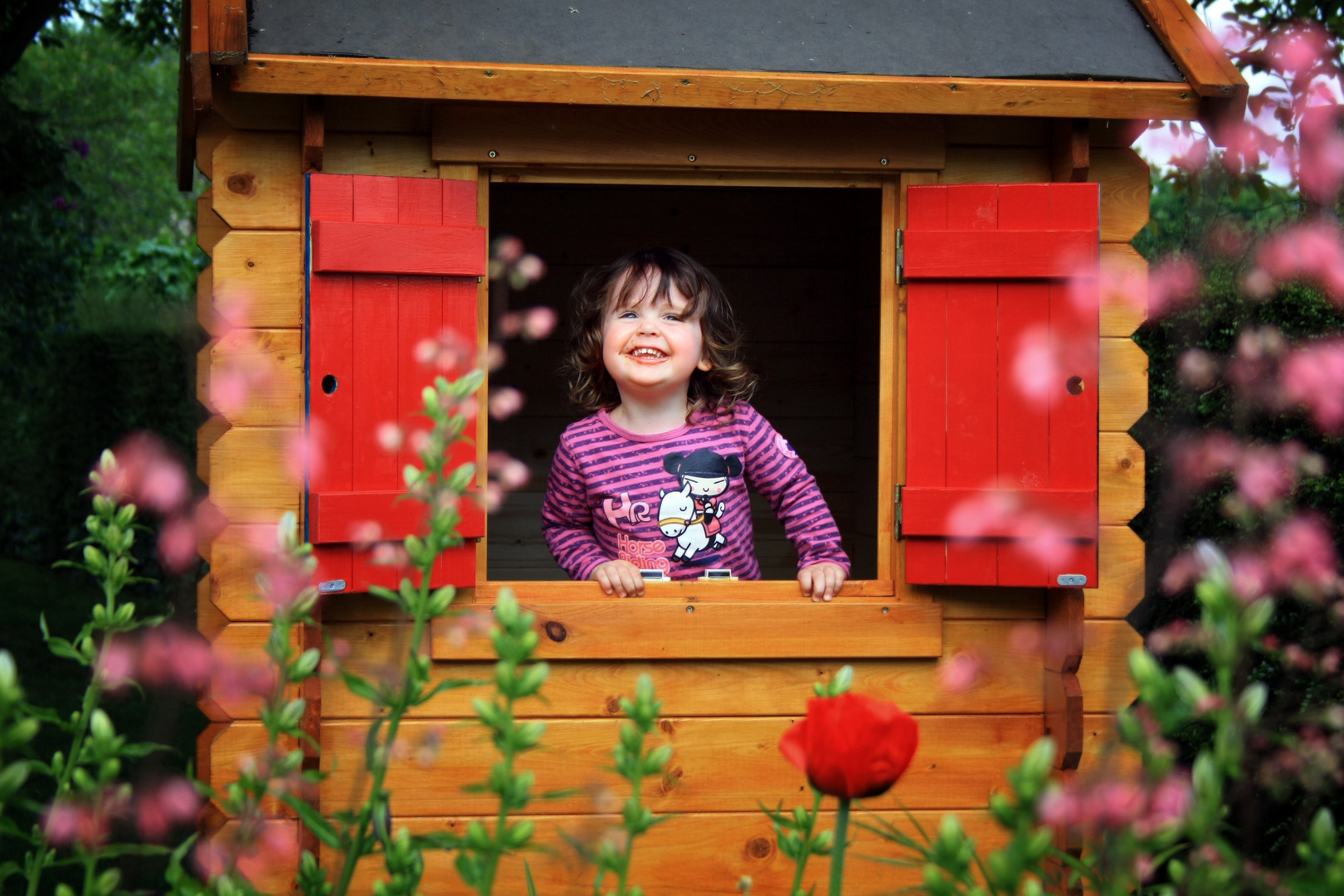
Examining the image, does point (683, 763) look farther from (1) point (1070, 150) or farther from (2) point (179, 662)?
(1) point (1070, 150)

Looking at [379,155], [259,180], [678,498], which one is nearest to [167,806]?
[678,498]

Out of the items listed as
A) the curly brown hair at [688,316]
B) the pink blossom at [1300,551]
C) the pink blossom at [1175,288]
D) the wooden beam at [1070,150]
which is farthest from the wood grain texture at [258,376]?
the pink blossom at [1175,288]

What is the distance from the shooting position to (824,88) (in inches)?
108

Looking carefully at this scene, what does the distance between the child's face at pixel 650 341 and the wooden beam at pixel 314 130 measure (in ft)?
3.14

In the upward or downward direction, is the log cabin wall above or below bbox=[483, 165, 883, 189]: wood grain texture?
below

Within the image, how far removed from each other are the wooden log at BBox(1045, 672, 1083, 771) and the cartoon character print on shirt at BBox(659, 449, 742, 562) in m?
0.97

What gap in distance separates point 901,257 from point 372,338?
123cm

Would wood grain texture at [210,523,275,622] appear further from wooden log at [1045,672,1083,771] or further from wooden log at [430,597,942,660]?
wooden log at [1045,672,1083,771]

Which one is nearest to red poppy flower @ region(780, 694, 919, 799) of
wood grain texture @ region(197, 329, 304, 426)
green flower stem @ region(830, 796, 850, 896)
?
green flower stem @ region(830, 796, 850, 896)

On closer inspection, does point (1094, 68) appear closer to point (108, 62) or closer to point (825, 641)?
point (825, 641)

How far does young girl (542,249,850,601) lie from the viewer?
3377 mm

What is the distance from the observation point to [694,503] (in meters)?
3.41

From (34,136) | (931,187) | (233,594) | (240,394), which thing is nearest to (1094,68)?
(931,187)

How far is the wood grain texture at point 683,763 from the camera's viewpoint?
9.30 feet
